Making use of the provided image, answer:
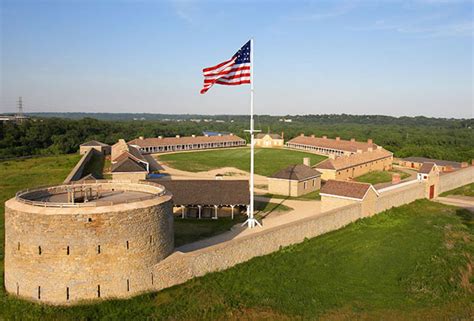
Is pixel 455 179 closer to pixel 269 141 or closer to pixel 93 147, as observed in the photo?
pixel 269 141

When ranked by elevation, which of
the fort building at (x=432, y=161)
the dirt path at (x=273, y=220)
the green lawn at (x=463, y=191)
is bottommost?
the green lawn at (x=463, y=191)

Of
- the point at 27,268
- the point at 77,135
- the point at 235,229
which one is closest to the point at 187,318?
the point at 27,268

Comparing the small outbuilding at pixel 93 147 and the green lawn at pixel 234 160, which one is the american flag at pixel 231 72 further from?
the small outbuilding at pixel 93 147

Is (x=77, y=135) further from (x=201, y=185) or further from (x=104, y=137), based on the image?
(x=201, y=185)

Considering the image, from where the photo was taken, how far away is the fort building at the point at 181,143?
70.0 metres

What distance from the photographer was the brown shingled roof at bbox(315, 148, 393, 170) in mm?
46125

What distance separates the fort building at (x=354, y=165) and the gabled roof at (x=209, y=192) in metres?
17.8

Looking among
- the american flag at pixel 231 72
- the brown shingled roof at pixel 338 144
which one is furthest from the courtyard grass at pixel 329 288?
the brown shingled roof at pixel 338 144

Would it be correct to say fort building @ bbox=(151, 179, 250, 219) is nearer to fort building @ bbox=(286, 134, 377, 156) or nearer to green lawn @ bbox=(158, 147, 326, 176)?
green lawn @ bbox=(158, 147, 326, 176)

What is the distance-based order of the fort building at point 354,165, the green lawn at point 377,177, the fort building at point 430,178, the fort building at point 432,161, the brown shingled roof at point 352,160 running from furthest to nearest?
the fort building at point 432,161 → the green lawn at point 377,177 → the brown shingled roof at point 352,160 → the fort building at point 354,165 → the fort building at point 430,178

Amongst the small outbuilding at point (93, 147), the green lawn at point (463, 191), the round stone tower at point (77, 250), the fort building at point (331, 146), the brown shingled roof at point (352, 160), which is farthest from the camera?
the small outbuilding at point (93, 147)

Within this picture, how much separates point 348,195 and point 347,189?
0.60 metres

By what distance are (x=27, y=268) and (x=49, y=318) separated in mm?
Result: 2133

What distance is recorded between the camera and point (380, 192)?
1251 inches
